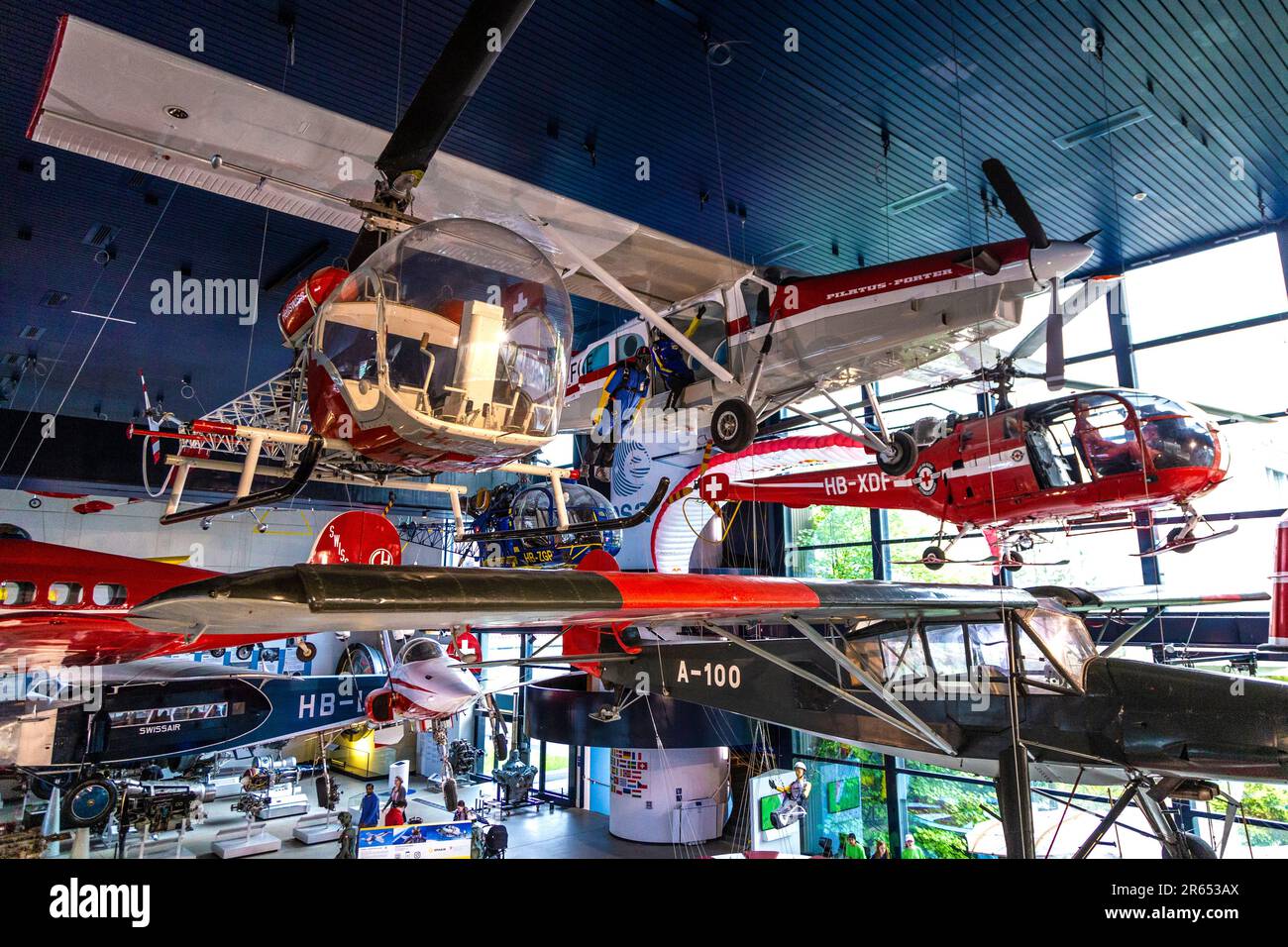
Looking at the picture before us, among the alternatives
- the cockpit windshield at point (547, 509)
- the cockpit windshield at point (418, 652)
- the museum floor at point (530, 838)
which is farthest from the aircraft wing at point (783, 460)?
the museum floor at point (530, 838)

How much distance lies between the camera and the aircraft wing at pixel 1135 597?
4484 mm

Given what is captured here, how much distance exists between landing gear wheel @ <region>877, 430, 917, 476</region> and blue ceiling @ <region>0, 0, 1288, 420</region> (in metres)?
2.63

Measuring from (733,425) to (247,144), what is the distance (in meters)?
3.35

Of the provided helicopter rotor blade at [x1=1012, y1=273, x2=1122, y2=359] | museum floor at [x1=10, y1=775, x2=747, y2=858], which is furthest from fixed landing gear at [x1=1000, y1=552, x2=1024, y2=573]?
museum floor at [x1=10, y1=775, x2=747, y2=858]

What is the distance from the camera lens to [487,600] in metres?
2.29

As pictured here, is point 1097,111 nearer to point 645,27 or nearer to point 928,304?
point 928,304

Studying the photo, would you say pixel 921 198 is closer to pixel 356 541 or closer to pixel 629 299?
pixel 629 299

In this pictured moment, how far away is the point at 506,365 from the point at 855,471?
14.3ft

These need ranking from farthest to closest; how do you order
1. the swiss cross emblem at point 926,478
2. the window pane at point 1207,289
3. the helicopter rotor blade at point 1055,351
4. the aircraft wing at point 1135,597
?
the window pane at point 1207,289 < the swiss cross emblem at point 926,478 < the aircraft wing at point 1135,597 < the helicopter rotor blade at point 1055,351

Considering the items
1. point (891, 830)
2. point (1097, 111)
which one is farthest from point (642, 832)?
point (1097, 111)

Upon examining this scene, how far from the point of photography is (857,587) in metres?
3.79

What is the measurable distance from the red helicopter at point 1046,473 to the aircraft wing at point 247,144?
7.43 feet

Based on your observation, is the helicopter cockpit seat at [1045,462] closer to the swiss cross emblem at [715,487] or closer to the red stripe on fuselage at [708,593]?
the red stripe on fuselage at [708,593]
